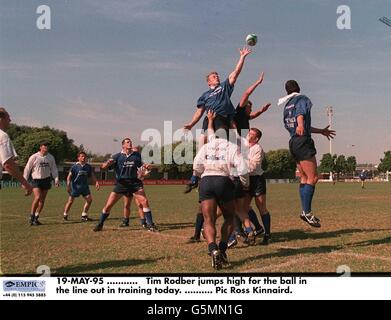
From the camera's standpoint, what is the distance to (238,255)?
6586 mm

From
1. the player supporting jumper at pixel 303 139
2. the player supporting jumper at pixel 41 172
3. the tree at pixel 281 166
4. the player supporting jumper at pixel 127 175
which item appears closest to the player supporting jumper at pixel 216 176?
the player supporting jumper at pixel 303 139

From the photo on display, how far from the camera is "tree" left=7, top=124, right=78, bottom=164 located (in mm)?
71750

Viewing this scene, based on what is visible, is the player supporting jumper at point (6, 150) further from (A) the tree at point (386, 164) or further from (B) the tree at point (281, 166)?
(A) the tree at point (386, 164)

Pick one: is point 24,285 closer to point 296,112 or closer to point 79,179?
point 296,112

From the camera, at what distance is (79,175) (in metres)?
13.6

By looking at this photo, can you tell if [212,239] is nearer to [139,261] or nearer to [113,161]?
[139,261]

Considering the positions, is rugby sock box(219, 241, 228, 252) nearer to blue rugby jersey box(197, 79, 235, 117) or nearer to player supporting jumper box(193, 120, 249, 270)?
player supporting jumper box(193, 120, 249, 270)

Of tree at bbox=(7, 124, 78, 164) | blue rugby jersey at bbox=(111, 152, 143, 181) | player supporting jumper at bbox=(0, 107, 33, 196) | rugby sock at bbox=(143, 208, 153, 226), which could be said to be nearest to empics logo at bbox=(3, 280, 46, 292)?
player supporting jumper at bbox=(0, 107, 33, 196)

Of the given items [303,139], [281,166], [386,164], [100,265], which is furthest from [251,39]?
[386,164]

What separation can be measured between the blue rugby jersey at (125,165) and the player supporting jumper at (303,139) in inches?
179

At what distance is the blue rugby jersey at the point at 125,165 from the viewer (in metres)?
10.3

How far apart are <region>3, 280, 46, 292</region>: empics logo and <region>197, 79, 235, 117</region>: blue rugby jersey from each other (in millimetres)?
3458
